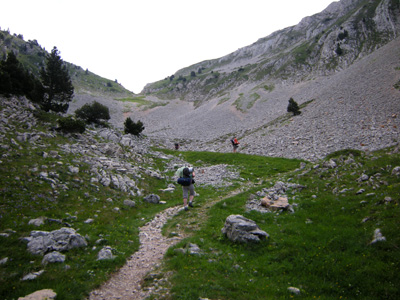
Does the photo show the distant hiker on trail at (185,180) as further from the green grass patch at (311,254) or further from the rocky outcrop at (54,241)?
the rocky outcrop at (54,241)

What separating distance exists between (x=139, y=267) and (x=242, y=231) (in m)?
5.08

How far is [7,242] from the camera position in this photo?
28.8 feet

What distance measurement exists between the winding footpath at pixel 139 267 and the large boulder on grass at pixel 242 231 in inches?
114

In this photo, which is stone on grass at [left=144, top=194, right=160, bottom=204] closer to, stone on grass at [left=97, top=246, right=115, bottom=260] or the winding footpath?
the winding footpath

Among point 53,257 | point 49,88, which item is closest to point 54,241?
point 53,257

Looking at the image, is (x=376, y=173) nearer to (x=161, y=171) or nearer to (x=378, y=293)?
(x=378, y=293)

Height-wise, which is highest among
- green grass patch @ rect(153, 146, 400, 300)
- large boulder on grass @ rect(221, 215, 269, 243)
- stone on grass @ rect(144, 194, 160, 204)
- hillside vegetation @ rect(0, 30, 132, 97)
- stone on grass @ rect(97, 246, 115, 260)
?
hillside vegetation @ rect(0, 30, 132, 97)

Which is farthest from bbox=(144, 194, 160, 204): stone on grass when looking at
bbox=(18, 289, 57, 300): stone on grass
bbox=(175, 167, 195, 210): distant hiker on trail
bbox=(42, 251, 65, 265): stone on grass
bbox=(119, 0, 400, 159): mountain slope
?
bbox=(119, 0, 400, 159): mountain slope

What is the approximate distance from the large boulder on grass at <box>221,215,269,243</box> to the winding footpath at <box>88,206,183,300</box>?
2902 millimetres

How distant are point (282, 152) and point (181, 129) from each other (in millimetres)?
43922

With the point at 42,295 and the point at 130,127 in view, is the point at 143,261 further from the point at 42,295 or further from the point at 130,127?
the point at 130,127

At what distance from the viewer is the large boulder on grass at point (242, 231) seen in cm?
1027

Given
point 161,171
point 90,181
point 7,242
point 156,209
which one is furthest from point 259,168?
point 7,242

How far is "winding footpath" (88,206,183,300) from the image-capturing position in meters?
7.41
